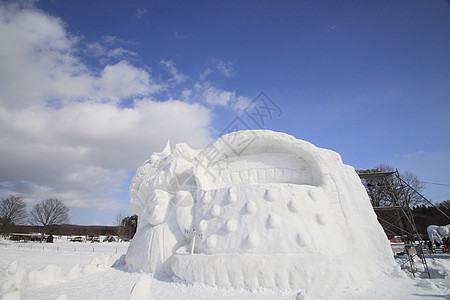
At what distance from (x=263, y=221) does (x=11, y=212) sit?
4297 centimetres

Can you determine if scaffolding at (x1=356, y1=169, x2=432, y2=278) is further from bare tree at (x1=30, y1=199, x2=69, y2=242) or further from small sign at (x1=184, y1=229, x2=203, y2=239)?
bare tree at (x1=30, y1=199, x2=69, y2=242)

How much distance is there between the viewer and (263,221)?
709 centimetres

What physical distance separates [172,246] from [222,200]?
253 cm

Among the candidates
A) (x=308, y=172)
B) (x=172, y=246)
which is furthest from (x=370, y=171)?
(x=172, y=246)

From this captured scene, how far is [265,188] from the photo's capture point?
24.8ft

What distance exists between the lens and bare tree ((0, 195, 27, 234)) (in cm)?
3381

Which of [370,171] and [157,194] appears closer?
[157,194]

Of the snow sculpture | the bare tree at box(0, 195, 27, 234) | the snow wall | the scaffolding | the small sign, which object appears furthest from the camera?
the bare tree at box(0, 195, 27, 234)

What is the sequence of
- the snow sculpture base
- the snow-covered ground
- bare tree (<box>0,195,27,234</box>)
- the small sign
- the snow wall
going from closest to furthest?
the snow-covered ground, the snow sculpture base, the snow wall, the small sign, bare tree (<box>0,195,27,234</box>)

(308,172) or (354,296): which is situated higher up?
(308,172)

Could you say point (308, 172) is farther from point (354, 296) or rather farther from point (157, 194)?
point (157, 194)

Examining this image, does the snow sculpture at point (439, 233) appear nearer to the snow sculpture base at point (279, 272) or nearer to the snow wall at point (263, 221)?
the snow wall at point (263, 221)

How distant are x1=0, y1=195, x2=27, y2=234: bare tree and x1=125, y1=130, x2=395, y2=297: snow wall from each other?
3699cm

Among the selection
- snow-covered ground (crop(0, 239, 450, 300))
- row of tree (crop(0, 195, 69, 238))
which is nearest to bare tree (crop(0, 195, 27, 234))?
row of tree (crop(0, 195, 69, 238))
